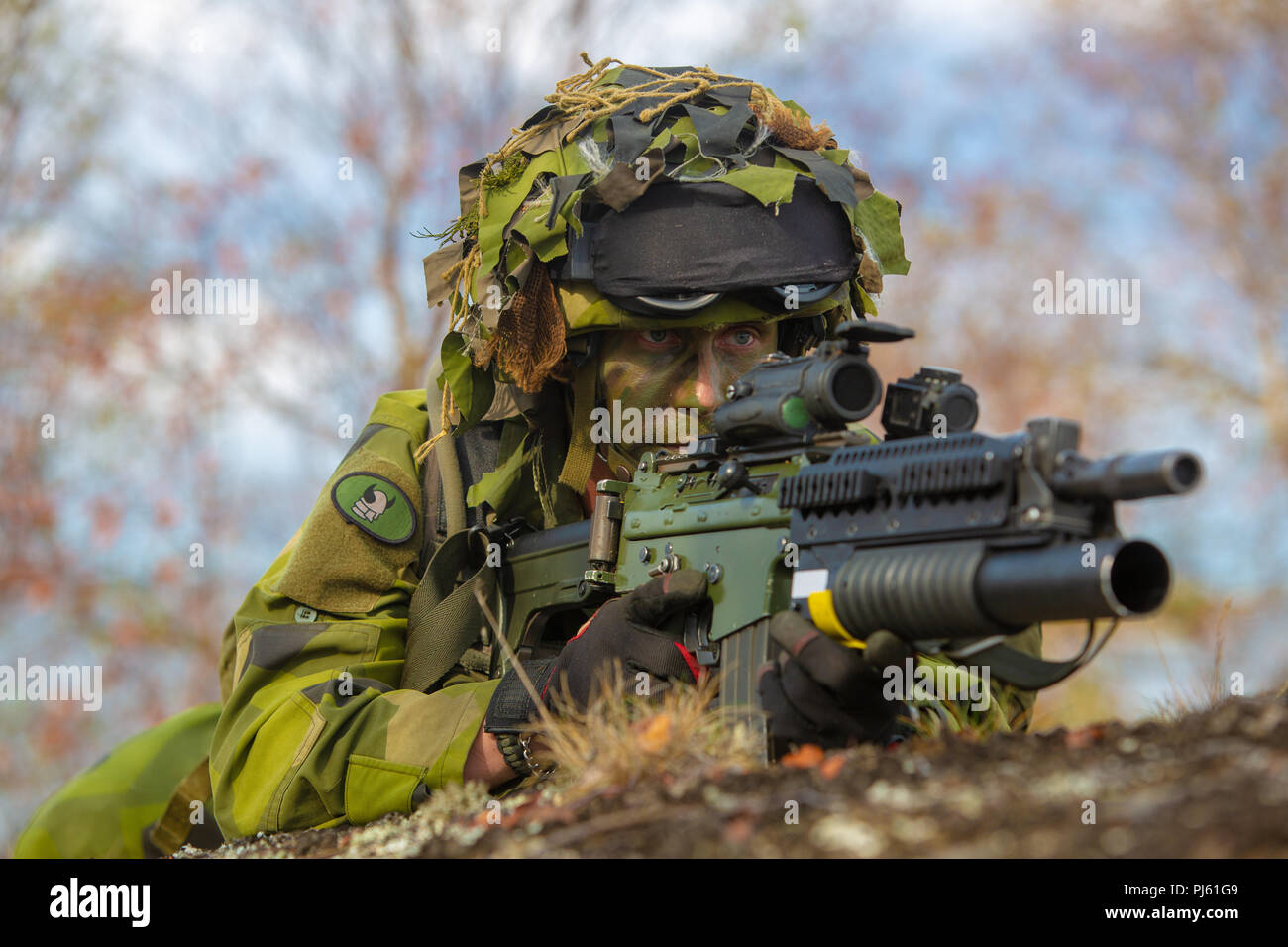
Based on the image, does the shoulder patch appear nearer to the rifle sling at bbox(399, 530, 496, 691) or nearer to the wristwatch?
the rifle sling at bbox(399, 530, 496, 691)

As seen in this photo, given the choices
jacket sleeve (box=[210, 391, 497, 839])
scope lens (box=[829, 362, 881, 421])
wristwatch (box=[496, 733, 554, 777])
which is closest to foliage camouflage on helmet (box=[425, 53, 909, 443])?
jacket sleeve (box=[210, 391, 497, 839])

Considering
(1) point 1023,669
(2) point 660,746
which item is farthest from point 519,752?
(1) point 1023,669

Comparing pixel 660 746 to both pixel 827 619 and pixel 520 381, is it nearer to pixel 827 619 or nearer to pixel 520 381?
pixel 827 619

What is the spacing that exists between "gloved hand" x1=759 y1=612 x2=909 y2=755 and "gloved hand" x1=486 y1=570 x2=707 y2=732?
1.00 ft

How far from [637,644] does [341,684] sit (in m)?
1.13

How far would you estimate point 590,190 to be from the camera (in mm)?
3938

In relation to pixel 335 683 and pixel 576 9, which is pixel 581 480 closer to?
pixel 335 683

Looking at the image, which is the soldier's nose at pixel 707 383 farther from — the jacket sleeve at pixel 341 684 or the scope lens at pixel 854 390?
the jacket sleeve at pixel 341 684

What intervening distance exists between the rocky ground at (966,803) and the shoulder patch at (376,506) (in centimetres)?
151

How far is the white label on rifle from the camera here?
2893mm

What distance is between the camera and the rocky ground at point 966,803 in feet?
6.00

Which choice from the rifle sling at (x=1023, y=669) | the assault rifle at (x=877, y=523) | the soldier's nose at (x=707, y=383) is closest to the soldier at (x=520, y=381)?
the soldier's nose at (x=707, y=383)

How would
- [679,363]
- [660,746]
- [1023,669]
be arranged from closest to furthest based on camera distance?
[660,746], [1023,669], [679,363]
